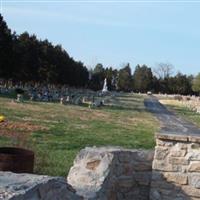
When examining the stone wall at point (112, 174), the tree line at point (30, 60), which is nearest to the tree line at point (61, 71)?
the tree line at point (30, 60)

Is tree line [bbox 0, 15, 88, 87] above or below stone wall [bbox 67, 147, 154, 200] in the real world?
above

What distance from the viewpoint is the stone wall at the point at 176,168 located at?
1016 centimetres

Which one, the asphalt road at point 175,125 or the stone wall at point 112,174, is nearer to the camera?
the stone wall at point 112,174

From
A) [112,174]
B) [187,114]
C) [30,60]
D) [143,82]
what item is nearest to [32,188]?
[112,174]

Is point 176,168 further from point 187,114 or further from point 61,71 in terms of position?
point 61,71

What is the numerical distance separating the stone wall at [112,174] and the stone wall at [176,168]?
0.28 meters

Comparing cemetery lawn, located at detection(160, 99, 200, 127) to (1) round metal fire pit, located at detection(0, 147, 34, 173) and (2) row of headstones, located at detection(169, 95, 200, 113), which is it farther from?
(1) round metal fire pit, located at detection(0, 147, 34, 173)

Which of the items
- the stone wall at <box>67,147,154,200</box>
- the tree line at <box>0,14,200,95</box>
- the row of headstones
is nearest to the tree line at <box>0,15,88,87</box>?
the tree line at <box>0,14,200,95</box>

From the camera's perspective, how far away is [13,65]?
6606 centimetres

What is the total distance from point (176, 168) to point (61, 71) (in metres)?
86.9

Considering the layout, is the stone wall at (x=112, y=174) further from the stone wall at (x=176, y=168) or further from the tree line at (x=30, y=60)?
the tree line at (x=30, y=60)

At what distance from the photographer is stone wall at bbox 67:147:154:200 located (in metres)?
8.57

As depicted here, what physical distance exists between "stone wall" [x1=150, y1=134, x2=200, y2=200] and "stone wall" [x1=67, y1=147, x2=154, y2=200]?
281 millimetres

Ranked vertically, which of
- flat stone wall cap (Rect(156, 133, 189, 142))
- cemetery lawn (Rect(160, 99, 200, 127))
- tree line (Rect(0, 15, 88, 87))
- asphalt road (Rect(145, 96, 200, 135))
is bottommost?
cemetery lawn (Rect(160, 99, 200, 127))
